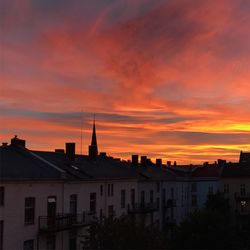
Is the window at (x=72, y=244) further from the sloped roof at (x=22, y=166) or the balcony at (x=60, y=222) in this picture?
the sloped roof at (x=22, y=166)

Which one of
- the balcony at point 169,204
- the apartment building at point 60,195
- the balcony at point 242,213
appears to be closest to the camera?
the apartment building at point 60,195

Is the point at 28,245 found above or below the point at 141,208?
below

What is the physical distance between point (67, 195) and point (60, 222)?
10.5ft

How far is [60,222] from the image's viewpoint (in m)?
34.9

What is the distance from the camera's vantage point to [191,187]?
83125 mm

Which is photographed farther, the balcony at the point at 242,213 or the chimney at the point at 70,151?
the balcony at the point at 242,213

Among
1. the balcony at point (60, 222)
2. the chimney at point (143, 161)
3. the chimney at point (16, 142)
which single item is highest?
the chimney at point (16, 142)

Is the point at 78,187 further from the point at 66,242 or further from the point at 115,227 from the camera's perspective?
the point at 115,227

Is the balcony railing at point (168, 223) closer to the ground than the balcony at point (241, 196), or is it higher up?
closer to the ground

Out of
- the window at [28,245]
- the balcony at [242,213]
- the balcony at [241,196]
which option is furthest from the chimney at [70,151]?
the balcony at [241,196]

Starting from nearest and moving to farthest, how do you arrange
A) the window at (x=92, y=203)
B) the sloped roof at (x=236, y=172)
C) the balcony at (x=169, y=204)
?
the window at (x=92, y=203)
the balcony at (x=169, y=204)
the sloped roof at (x=236, y=172)

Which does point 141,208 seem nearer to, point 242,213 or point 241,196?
point 242,213

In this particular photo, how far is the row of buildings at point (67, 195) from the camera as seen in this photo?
31.1m

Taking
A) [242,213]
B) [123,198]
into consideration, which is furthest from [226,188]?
[123,198]
